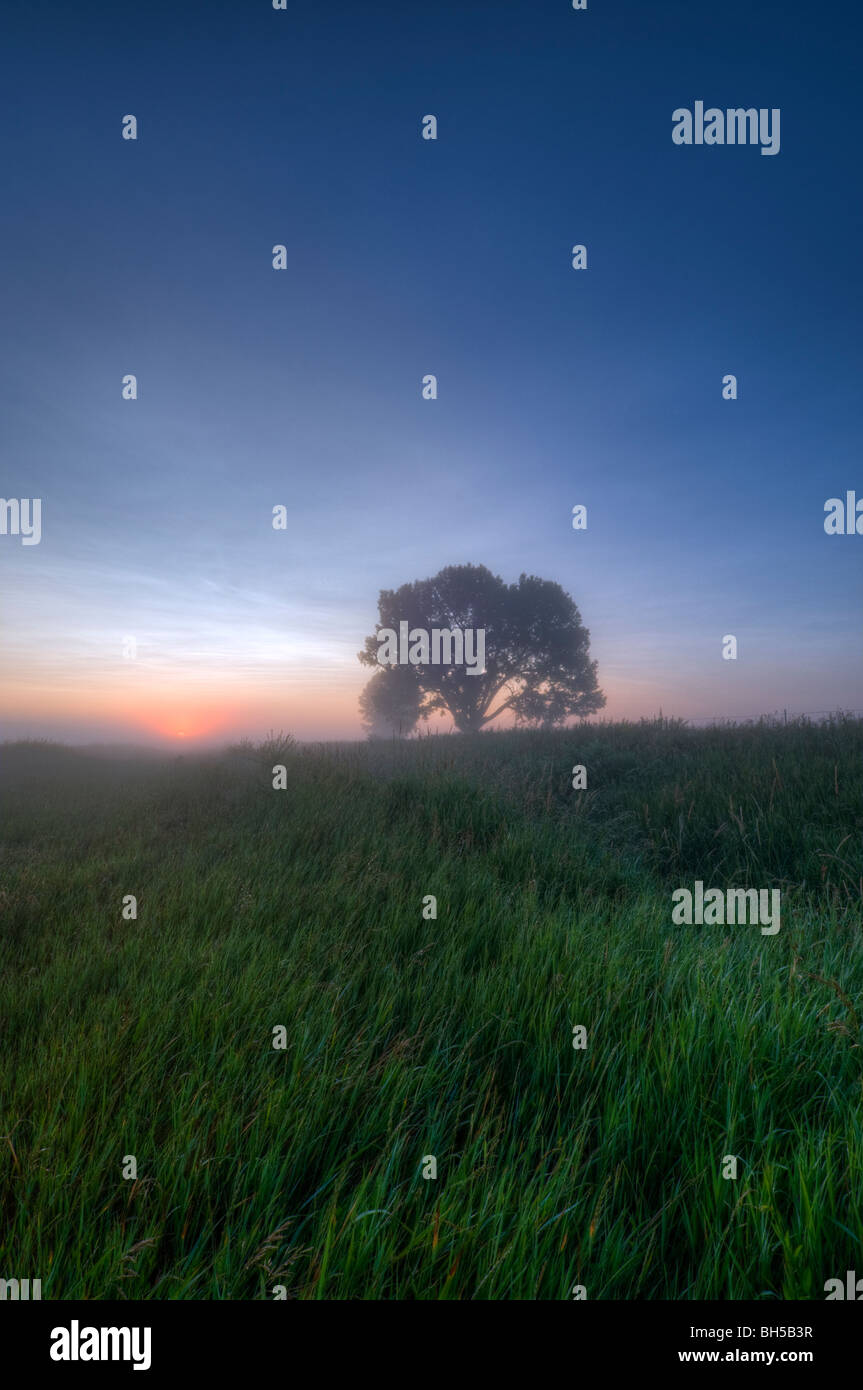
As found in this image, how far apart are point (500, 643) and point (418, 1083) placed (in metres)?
32.3

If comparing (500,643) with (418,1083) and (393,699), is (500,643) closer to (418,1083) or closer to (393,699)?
(393,699)

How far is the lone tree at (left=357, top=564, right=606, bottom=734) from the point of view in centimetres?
3381

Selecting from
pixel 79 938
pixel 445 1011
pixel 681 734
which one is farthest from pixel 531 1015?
pixel 681 734

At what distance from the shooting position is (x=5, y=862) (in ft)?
18.4

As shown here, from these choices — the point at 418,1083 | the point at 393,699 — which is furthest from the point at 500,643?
the point at 418,1083

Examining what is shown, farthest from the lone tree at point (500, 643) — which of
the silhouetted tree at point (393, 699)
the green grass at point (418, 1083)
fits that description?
the green grass at point (418, 1083)

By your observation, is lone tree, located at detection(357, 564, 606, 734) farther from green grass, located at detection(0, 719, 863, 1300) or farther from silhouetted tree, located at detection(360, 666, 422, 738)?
green grass, located at detection(0, 719, 863, 1300)

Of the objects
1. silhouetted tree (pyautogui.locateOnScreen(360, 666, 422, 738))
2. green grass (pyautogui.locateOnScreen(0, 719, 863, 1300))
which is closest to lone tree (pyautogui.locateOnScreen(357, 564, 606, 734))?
silhouetted tree (pyautogui.locateOnScreen(360, 666, 422, 738))

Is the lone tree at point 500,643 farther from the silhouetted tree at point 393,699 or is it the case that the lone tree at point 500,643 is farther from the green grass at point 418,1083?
the green grass at point 418,1083

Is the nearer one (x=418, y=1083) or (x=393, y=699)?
(x=418, y=1083)

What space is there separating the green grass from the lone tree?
29.5 metres

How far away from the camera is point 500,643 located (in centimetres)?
3372

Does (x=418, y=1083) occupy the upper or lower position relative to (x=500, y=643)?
lower
